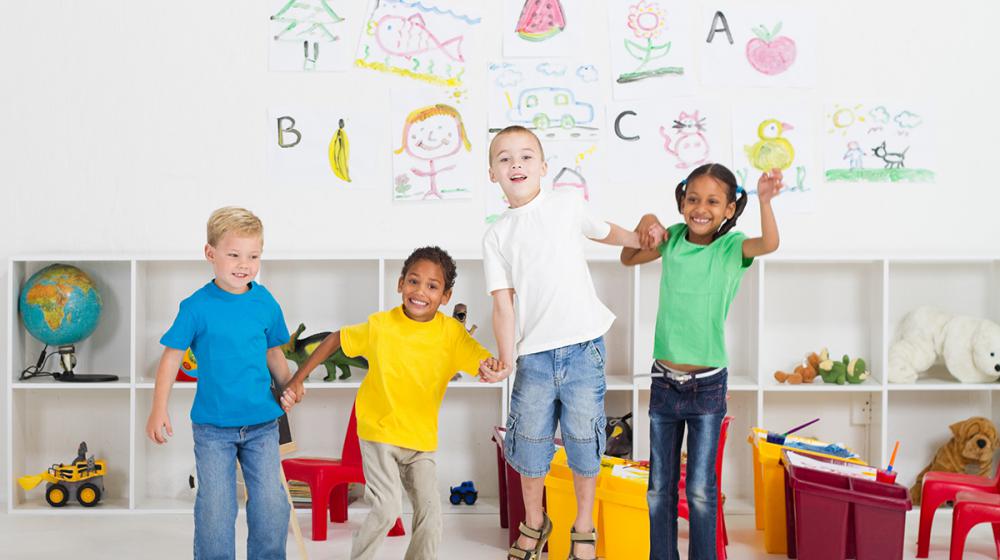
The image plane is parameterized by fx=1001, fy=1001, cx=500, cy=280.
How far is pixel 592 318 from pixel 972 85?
232 cm

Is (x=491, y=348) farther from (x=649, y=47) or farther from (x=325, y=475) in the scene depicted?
(x=649, y=47)

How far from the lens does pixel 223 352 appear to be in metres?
2.77

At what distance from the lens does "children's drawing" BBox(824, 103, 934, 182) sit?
414cm

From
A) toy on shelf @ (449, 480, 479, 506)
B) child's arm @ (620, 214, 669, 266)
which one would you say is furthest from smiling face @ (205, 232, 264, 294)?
toy on shelf @ (449, 480, 479, 506)

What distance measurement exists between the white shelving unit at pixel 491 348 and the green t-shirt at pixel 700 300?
3.89 feet

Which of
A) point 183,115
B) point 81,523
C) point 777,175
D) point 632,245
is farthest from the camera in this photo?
point 183,115

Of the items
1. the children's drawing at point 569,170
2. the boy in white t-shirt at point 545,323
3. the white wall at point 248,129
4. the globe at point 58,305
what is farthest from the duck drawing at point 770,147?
the globe at point 58,305

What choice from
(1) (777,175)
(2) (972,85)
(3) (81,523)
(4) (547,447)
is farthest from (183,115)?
(2) (972,85)

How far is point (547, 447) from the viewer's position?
288cm

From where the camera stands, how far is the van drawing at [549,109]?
13.4 feet

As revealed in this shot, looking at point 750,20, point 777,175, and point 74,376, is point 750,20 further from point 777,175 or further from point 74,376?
point 74,376

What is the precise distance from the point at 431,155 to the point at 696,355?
1684 mm

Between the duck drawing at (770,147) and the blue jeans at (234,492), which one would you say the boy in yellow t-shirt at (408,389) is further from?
the duck drawing at (770,147)

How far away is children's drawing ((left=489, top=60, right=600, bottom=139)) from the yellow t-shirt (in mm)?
1400
